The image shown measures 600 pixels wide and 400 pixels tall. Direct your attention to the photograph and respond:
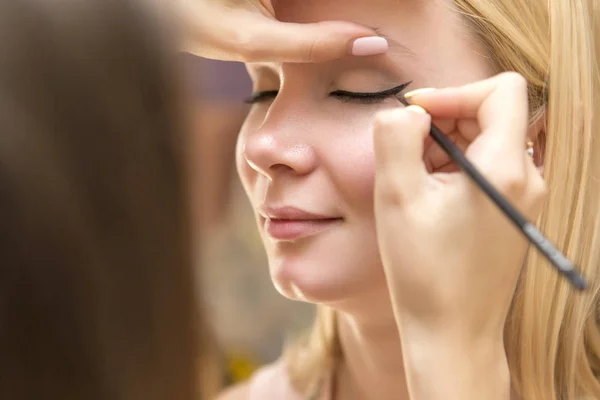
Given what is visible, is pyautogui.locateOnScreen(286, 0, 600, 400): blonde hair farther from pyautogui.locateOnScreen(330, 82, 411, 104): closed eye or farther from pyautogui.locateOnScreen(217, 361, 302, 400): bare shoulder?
pyautogui.locateOnScreen(217, 361, 302, 400): bare shoulder

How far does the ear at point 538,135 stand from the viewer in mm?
819

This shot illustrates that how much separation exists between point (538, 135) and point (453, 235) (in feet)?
0.91

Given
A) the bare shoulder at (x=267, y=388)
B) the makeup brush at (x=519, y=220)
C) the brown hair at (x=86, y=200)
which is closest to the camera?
the brown hair at (x=86, y=200)

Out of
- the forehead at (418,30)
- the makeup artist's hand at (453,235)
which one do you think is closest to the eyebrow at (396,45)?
the forehead at (418,30)

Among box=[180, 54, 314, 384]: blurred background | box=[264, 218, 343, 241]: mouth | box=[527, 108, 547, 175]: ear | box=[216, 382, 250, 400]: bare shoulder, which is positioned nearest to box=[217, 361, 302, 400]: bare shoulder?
box=[216, 382, 250, 400]: bare shoulder

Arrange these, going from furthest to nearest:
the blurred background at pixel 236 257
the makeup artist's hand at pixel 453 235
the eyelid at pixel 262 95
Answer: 1. the blurred background at pixel 236 257
2. the eyelid at pixel 262 95
3. the makeup artist's hand at pixel 453 235

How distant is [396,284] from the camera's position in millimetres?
646

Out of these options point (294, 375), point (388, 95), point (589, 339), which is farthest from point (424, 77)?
point (294, 375)

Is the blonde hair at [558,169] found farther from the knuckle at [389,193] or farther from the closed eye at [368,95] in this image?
the knuckle at [389,193]

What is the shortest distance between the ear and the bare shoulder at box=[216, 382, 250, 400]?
0.65m

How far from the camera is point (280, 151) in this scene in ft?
2.52

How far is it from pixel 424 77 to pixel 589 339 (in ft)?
1.34

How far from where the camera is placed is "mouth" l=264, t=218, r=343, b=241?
0.79 m

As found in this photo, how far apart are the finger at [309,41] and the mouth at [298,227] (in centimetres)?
18
